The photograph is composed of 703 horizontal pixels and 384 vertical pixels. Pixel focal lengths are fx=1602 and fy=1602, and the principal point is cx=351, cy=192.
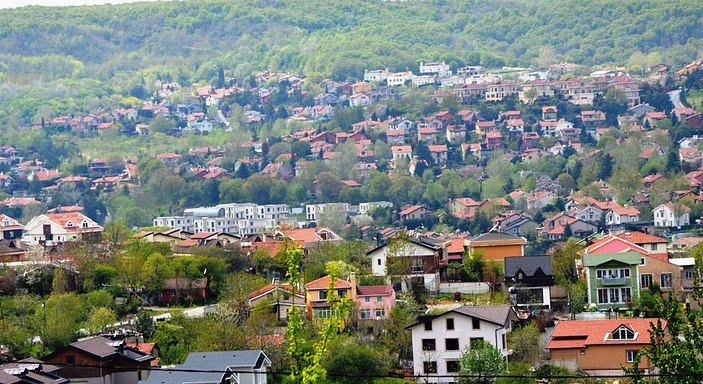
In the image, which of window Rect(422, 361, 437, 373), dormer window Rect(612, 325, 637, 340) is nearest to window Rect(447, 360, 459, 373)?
window Rect(422, 361, 437, 373)

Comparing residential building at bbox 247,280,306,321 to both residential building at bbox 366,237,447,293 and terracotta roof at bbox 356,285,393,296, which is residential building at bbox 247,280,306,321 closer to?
terracotta roof at bbox 356,285,393,296

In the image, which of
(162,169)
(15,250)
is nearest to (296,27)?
(162,169)

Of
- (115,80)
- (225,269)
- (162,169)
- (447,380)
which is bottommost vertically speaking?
(447,380)

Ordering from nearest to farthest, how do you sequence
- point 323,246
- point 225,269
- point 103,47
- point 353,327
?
point 353,327 → point 225,269 → point 323,246 → point 103,47

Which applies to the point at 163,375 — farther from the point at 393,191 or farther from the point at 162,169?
the point at 162,169

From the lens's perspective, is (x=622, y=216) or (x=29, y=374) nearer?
(x=29, y=374)

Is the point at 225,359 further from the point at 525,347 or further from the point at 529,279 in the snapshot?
the point at 529,279

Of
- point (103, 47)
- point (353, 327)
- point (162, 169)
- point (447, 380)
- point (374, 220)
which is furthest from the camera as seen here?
point (103, 47)

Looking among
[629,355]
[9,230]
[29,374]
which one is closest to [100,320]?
[29,374]
